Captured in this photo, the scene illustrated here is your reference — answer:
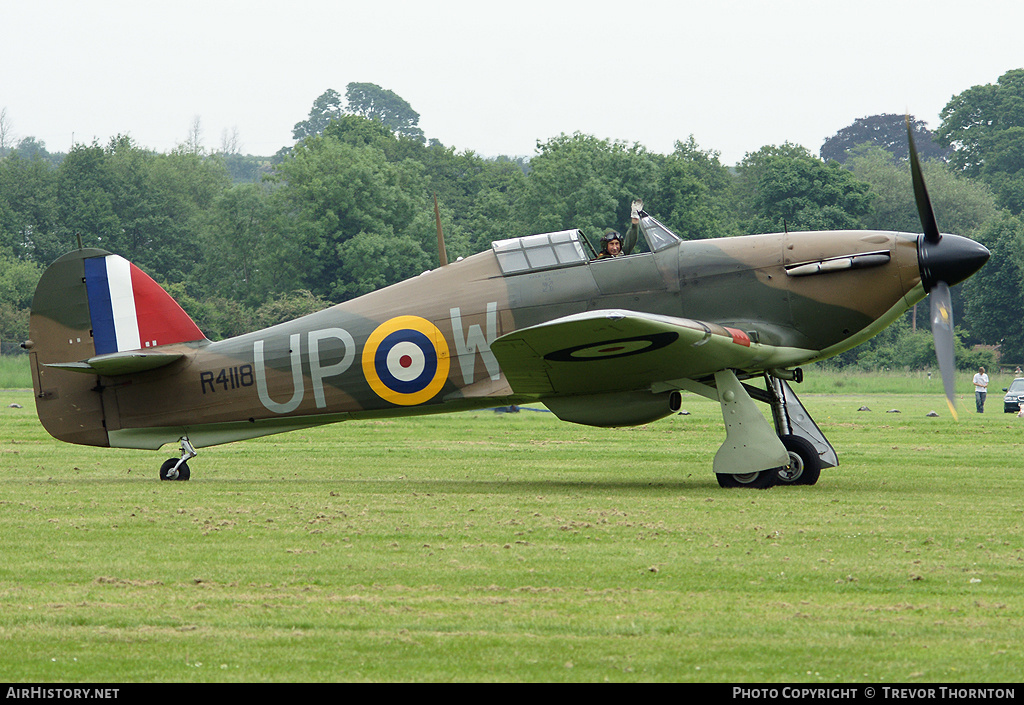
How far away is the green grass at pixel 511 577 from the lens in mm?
5398

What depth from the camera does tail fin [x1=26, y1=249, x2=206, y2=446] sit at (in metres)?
14.5

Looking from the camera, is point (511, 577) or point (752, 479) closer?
point (511, 577)

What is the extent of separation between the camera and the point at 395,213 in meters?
67.7

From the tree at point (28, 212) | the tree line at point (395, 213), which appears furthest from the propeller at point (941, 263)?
the tree at point (28, 212)

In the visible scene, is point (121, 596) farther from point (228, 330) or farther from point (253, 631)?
point (228, 330)

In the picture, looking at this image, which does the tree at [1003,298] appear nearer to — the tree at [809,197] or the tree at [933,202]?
the tree at [809,197]

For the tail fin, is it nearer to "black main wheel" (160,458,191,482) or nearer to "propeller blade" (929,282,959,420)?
"black main wheel" (160,458,191,482)

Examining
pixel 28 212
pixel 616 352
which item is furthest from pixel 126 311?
pixel 28 212

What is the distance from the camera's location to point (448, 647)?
562 centimetres

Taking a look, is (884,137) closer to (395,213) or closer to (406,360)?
(395,213)

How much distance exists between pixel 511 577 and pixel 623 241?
A: 6.77 meters

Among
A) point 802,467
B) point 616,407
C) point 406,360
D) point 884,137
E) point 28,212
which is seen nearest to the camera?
point 802,467

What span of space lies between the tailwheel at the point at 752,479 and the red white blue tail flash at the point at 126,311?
22.9ft

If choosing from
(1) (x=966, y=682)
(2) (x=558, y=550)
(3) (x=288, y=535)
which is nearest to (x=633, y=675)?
(1) (x=966, y=682)
